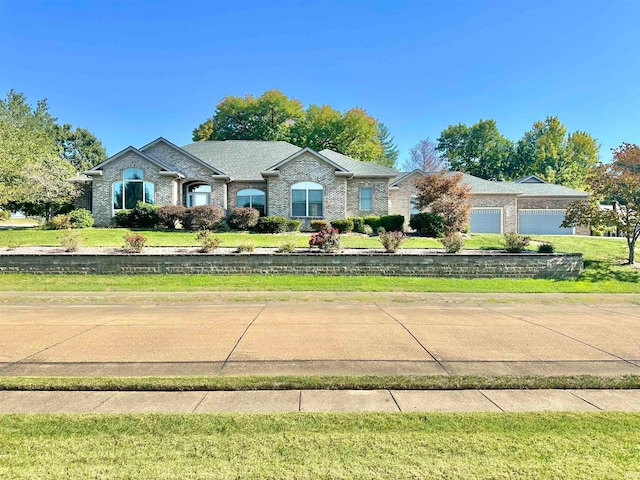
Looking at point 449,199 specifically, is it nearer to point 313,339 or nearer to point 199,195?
point 199,195

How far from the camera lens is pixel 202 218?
74.7ft

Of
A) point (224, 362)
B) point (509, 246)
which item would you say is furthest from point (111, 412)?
point (509, 246)

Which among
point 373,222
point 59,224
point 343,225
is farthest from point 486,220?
point 59,224

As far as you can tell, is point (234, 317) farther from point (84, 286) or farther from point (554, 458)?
point (84, 286)

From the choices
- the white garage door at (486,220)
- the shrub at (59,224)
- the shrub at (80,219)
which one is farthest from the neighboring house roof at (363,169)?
the shrub at (59,224)

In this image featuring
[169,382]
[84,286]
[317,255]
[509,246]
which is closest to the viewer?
[169,382]

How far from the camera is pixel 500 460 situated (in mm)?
2928

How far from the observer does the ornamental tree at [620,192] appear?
54.8 ft

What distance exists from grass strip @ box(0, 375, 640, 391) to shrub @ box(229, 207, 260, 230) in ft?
62.6

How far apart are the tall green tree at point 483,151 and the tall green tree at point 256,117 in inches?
1085

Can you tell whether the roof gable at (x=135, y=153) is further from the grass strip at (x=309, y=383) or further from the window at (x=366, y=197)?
the grass strip at (x=309, y=383)

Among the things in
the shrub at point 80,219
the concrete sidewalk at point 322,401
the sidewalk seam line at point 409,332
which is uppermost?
the shrub at point 80,219

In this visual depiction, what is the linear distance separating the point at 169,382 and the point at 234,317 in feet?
12.4

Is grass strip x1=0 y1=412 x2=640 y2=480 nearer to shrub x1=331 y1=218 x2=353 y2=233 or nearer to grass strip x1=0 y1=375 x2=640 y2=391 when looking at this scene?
grass strip x1=0 y1=375 x2=640 y2=391
